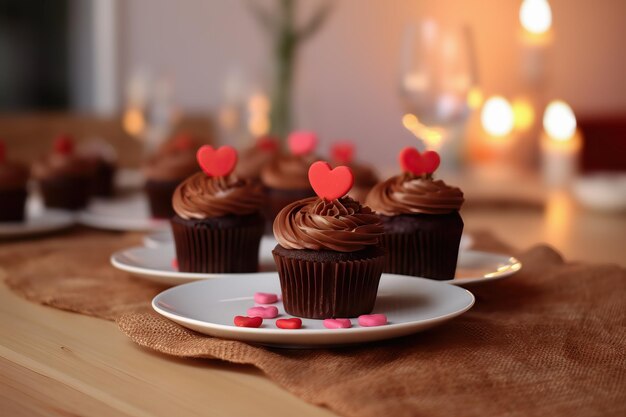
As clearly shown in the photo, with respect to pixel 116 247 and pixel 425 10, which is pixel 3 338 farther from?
pixel 425 10

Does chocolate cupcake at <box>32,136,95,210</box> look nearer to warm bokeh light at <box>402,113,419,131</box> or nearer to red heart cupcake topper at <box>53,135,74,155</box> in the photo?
red heart cupcake topper at <box>53,135,74,155</box>

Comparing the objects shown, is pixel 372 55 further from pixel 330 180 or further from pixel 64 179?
pixel 330 180

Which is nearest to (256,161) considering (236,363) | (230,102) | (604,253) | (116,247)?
(116,247)

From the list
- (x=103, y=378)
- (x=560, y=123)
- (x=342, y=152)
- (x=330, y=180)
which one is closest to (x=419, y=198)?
(x=330, y=180)

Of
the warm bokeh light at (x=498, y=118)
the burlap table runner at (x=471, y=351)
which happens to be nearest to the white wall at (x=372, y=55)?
the warm bokeh light at (x=498, y=118)

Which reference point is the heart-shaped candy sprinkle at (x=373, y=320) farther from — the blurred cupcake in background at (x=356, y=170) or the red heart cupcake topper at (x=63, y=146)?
the red heart cupcake topper at (x=63, y=146)
